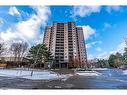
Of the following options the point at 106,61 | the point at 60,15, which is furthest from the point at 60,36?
the point at 106,61

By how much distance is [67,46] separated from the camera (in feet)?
23.9

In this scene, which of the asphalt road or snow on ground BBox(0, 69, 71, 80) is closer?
the asphalt road

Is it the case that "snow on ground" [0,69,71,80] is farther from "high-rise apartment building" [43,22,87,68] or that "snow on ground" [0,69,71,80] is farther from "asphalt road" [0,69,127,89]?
"high-rise apartment building" [43,22,87,68]

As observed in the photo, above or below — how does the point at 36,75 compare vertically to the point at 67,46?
below

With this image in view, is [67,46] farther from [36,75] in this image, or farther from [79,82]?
[36,75]

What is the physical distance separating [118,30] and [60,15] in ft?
4.44

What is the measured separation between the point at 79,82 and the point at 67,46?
863 millimetres

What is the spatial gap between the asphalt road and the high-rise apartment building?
Result: 366 millimetres

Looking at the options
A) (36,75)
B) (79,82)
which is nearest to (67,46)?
(79,82)

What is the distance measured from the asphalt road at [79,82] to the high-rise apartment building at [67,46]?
366 millimetres

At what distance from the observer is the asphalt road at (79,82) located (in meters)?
7.07

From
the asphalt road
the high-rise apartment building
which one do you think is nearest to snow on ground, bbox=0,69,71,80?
the asphalt road

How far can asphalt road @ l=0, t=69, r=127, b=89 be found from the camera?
23.2 ft
